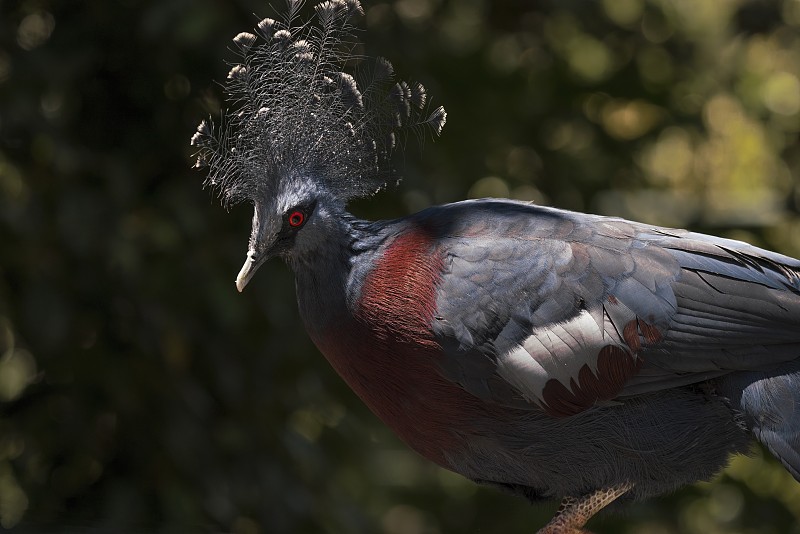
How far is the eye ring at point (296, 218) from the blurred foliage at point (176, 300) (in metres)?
0.92

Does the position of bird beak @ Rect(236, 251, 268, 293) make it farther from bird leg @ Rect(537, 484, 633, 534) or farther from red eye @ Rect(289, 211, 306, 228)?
bird leg @ Rect(537, 484, 633, 534)

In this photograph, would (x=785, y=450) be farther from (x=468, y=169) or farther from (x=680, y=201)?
(x=680, y=201)

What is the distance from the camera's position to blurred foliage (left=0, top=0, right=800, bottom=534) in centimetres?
260

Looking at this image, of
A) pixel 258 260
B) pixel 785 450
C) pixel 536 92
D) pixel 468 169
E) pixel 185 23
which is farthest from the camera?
pixel 536 92

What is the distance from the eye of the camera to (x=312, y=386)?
2.80 m

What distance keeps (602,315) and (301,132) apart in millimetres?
652

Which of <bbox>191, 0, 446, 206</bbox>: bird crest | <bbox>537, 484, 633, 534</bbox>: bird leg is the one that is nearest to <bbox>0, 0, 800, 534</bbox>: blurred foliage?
<bbox>191, 0, 446, 206</bbox>: bird crest

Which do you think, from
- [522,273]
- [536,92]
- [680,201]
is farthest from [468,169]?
[522,273]

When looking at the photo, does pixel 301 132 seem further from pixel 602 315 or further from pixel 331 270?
pixel 602 315

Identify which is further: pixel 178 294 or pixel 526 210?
pixel 178 294

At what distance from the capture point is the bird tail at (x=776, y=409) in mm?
1592

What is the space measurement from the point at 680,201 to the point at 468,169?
2.69 feet

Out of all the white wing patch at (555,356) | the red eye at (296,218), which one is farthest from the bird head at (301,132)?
the white wing patch at (555,356)

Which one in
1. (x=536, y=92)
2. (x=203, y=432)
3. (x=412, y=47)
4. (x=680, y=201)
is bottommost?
(x=203, y=432)
